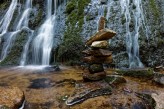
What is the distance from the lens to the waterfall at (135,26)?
575 inches

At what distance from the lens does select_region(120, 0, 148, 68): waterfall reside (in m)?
14.6

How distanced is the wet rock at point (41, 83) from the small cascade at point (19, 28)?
7.42m

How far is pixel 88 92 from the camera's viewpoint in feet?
28.0

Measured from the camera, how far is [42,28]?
18719 millimetres

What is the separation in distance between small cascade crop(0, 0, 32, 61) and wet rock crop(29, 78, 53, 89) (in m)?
7.42

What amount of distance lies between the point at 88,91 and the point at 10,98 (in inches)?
99.6

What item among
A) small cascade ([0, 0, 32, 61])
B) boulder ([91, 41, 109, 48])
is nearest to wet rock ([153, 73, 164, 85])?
boulder ([91, 41, 109, 48])

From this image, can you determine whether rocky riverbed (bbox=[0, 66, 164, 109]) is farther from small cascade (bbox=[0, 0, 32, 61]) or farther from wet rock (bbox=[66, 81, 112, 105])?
small cascade (bbox=[0, 0, 32, 61])

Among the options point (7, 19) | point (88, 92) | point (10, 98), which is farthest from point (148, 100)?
point (7, 19)

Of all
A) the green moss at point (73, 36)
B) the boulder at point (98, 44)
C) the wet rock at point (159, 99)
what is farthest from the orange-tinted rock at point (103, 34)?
the green moss at point (73, 36)

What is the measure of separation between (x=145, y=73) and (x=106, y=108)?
454cm

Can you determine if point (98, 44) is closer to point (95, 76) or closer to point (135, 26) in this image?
point (95, 76)

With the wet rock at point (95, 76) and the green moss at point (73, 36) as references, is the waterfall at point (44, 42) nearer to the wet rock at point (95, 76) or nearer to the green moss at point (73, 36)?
the green moss at point (73, 36)

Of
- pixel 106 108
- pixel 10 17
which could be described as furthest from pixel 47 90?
pixel 10 17
